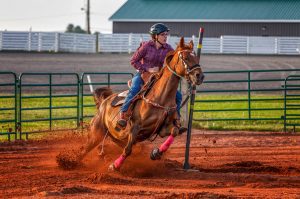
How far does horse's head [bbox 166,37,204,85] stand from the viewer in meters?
12.4

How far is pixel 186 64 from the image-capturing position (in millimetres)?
12664

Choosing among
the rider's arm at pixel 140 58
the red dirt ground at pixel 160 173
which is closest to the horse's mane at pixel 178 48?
the rider's arm at pixel 140 58

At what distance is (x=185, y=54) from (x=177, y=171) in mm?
2231

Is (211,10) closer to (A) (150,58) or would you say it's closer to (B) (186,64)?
(A) (150,58)

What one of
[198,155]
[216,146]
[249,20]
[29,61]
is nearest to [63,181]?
[198,155]

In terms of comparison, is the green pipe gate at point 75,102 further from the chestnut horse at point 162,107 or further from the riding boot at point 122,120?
the chestnut horse at point 162,107

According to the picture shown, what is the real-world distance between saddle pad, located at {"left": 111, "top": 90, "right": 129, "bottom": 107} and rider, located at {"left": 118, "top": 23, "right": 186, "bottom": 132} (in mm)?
404

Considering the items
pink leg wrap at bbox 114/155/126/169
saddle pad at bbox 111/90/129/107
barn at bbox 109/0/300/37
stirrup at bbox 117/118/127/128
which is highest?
barn at bbox 109/0/300/37

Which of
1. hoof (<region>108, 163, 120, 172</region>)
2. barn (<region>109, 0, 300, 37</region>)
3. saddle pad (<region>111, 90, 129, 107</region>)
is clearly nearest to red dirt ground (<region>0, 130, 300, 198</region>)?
hoof (<region>108, 163, 120, 172</region>)

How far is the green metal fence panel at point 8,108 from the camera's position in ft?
63.9

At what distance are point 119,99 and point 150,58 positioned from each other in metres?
1.11

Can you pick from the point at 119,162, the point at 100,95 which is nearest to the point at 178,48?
the point at 119,162

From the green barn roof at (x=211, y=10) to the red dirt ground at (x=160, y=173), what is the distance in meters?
43.8

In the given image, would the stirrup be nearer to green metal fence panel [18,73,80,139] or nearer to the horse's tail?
the horse's tail
